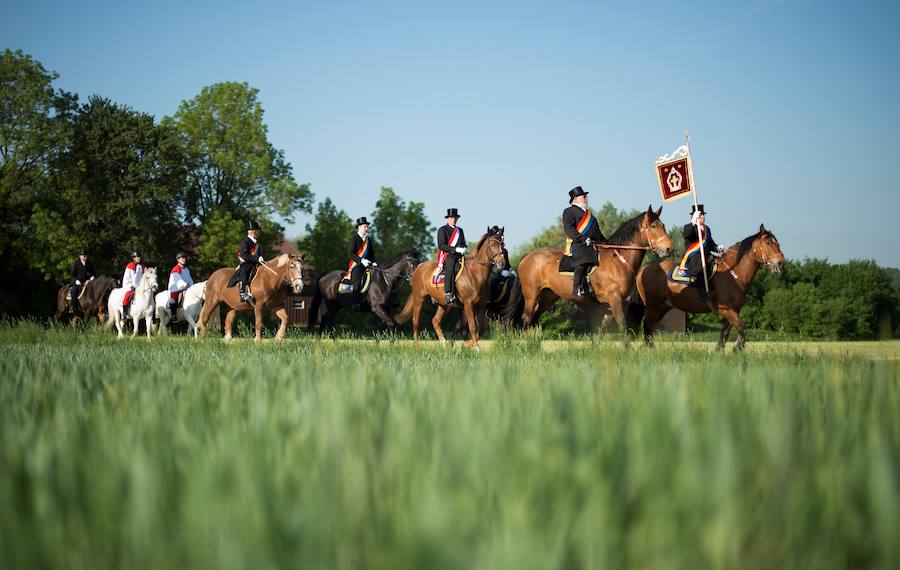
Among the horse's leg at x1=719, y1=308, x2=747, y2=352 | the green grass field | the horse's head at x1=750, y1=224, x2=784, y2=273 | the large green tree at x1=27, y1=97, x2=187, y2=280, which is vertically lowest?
the green grass field

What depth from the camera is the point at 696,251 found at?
14656 mm

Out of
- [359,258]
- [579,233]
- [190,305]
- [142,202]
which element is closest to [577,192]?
[579,233]

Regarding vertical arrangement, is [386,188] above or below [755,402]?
above

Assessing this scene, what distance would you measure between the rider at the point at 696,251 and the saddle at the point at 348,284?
8574 millimetres

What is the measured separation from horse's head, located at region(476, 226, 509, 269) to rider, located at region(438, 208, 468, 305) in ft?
1.70

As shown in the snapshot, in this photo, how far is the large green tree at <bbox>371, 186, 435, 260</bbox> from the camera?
186ft

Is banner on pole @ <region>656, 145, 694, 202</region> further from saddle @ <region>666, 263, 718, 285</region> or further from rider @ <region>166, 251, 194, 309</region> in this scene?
rider @ <region>166, 251, 194, 309</region>

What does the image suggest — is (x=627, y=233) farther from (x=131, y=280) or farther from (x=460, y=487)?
(x=131, y=280)

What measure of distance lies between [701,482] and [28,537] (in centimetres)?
148

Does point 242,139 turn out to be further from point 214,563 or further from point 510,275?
point 214,563

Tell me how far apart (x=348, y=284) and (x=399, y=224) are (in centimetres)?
3704

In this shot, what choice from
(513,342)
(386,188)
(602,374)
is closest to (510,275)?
(513,342)

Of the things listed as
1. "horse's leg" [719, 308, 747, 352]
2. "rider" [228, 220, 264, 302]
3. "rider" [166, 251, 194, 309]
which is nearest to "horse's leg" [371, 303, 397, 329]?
"rider" [228, 220, 264, 302]

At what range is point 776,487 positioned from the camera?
5.79 feet
